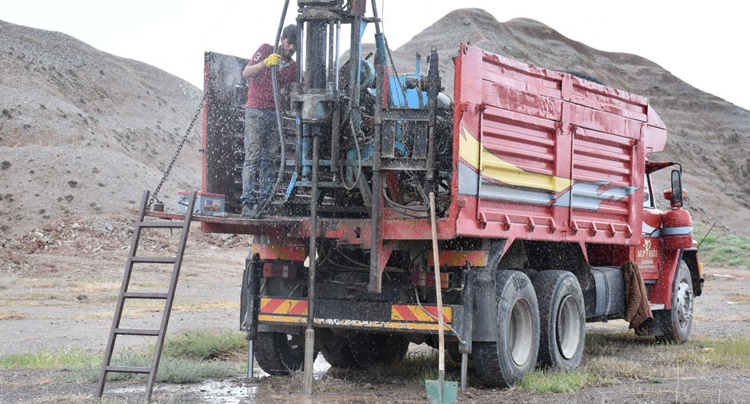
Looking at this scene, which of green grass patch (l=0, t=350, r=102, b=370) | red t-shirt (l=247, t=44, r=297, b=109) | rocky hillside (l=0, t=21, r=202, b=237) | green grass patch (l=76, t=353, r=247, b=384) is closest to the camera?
red t-shirt (l=247, t=44, r=297, b=109)

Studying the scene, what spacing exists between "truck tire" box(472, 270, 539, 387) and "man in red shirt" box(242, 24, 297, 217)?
2.35 metres

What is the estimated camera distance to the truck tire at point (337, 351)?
10.9 metres

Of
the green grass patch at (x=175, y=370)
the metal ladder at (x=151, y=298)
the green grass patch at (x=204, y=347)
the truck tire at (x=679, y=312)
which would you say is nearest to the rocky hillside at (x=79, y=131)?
the green grass patch at (x=204, y=347)

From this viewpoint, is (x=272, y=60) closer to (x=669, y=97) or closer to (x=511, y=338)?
(x=511, y=338)

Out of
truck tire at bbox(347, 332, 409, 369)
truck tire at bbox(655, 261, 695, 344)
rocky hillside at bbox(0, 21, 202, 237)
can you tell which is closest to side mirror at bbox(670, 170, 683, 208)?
truck tire at bbox(655, 261, 695, 344)

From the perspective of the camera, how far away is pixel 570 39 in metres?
86.1

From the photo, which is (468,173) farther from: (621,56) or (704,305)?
(621,56)

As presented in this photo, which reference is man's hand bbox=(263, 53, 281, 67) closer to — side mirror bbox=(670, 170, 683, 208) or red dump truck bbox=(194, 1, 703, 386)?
red dump truck bbox=(194, 1, 703, 386)

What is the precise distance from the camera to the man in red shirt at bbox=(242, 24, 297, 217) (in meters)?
9.68

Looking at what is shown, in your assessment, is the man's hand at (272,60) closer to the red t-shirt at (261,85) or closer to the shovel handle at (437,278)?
the red t-shirt at (261,85)

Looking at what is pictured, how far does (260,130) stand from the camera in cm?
972

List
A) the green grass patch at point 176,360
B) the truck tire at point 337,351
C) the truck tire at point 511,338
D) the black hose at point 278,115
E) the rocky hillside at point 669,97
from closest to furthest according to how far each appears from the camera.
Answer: the truck tire at point 511,338 → the black hose at point 278,115 → the green grass patch at point 176,360 → the truck tire at point 337,351 → the rocky hillside at point 669,97

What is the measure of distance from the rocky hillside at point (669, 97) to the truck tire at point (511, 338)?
52023 millimetres

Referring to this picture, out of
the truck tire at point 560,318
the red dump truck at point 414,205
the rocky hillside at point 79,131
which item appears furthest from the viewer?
the rocky hillside at point 79,131
